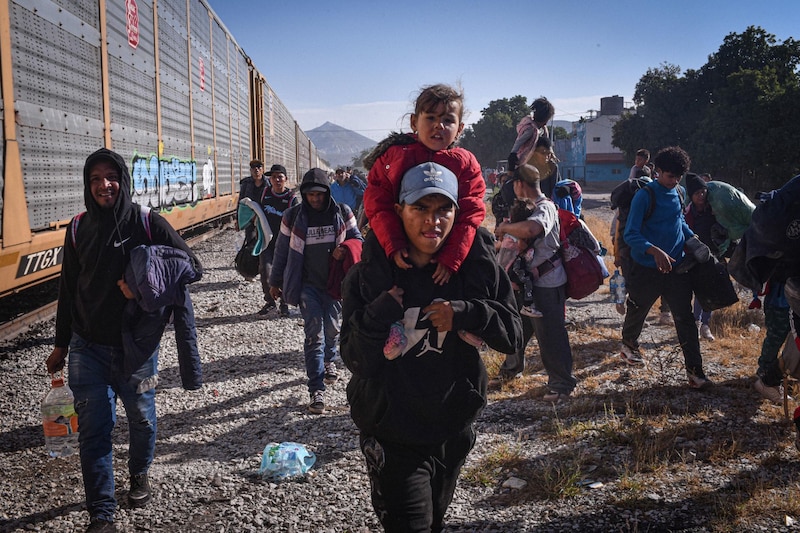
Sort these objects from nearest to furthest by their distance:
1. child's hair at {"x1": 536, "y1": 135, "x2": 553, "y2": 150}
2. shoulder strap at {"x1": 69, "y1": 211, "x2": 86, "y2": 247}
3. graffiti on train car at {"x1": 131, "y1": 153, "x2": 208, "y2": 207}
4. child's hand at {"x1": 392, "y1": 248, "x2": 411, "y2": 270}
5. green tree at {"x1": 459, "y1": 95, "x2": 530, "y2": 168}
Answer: child's hand at {"x1": 392, "y1": 248, "x2": 411, "y2": 270} → shoulder strap at {"x1": 69, "y1": 211, "x2": 86, "y2": 247} → child's hair at {"x1": 536, "y1": 135, "x2": 553, "y2": 150} → graffiti on train car at {"x1": 131, "y1": 153, "x2": 208, "y2": 207} → green tree at {"x1": 459, "y1": 95, "x2": 530, "y2": 168}

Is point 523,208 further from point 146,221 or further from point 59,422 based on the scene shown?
point 59,422

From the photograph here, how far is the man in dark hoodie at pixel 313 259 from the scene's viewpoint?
16.9ft

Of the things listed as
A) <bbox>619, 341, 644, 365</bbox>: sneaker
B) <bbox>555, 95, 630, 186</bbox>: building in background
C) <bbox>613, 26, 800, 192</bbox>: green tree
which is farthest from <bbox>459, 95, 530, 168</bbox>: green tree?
<bbox>619, 341, 644, 365</bbox>: sneaker

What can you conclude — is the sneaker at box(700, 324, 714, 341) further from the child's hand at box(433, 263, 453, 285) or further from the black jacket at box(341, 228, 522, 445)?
the child's hand at box(433, 263, 453, 285)

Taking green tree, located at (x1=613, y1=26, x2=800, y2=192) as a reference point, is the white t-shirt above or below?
below

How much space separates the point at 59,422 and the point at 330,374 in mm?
2402

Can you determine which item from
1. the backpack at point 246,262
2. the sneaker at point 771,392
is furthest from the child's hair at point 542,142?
the backpack at point 246,262

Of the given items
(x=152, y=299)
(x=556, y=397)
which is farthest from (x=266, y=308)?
(x=152, y=299)

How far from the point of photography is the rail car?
478cm

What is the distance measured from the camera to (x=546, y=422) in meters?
4.78

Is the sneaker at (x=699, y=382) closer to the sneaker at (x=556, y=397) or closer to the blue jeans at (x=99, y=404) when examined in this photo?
the sneaker at (x=556, y=397)

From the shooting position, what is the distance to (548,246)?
16.0 feet

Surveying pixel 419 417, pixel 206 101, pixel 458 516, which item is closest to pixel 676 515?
pixel 458 516

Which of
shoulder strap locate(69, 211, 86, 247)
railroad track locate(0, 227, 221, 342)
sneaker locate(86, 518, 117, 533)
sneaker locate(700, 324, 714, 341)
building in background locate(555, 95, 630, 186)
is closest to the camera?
sneaker locate(86, 518, 117, 533)
